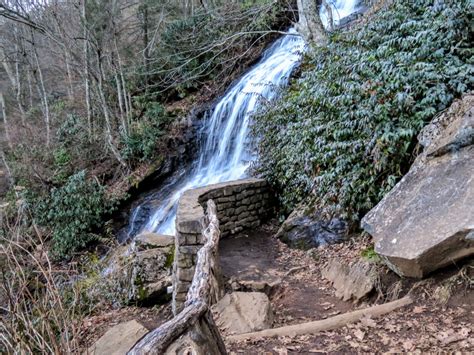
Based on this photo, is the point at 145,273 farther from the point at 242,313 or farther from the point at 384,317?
the point at 384,317

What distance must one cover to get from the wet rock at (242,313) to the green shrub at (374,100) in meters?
2.00

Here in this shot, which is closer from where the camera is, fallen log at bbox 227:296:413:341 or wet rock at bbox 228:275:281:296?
fallen log at bbox 227:296:413:341

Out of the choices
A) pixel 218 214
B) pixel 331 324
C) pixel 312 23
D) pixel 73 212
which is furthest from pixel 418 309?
pixel 73 212

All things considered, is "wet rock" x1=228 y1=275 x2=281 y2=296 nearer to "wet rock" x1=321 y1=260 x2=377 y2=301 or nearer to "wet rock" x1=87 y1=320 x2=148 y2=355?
"wet rock" x1=321 y1=260 x2=377 y2=301

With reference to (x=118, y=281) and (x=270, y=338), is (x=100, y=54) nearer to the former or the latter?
(x=118, y=281)

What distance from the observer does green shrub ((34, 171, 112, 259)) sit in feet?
33.4

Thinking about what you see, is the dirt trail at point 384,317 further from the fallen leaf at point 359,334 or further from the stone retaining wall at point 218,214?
the stone retaining wall at point 218,214

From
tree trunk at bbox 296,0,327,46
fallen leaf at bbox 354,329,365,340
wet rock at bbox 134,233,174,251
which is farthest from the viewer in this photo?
tree trunk at bbox 296,0,327,46

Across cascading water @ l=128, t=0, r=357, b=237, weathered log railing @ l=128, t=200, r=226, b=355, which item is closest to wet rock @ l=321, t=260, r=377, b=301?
weathered log railing @ l=128, t=200, r=226, b=355

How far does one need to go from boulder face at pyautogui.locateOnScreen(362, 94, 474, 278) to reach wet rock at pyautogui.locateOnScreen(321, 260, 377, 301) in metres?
0.34

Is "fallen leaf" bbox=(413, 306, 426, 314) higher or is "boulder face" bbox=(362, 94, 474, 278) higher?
"boulder face" bbox=(362, 94, 474, 278)

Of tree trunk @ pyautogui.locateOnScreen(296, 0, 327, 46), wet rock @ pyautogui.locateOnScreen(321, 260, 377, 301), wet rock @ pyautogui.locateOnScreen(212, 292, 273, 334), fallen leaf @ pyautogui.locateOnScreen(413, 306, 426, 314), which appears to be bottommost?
wet rock @ pyautogui.locateOnScreen(321, 260, 377, 301)

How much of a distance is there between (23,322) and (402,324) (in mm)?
2659

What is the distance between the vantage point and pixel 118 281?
5.67 m
